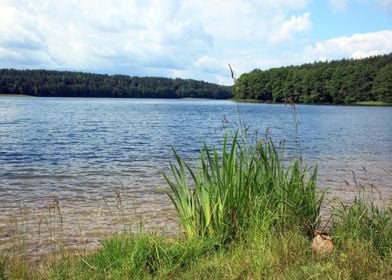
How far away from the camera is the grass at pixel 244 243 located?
184 inches

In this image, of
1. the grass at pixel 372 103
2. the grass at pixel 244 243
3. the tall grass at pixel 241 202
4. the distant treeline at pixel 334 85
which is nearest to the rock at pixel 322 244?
the grass at pixel 244 243

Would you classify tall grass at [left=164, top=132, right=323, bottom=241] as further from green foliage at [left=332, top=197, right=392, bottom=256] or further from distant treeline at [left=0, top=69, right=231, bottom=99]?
distant treeline at [left=0, top=69, right=231, bottom=99]

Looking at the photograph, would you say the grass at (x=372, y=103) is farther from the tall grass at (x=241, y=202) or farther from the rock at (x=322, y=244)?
the rock at (x=322, y=244)

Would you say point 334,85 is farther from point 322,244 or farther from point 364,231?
point 322,244

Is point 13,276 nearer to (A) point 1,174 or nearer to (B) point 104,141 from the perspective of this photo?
(A) point 1,174

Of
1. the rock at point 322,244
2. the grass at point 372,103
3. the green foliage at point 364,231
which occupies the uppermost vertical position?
the green foliage at point 364,231

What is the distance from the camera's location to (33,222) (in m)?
8.74

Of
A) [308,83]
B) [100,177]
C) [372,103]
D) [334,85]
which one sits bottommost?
[372,103]

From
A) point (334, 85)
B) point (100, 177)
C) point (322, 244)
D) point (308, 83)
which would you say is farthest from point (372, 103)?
point (322, 244)

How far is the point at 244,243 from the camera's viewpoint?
5590mm

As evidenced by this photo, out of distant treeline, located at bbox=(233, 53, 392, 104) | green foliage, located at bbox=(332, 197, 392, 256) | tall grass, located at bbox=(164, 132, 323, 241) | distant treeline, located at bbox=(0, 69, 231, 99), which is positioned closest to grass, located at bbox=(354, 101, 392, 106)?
distant treeline, located at bbox=(233, 53, 392, 104)

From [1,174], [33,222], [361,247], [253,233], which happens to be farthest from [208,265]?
[1,174]

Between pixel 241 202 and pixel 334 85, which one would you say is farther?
pixel 334 85

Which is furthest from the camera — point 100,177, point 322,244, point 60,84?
point 60,84
